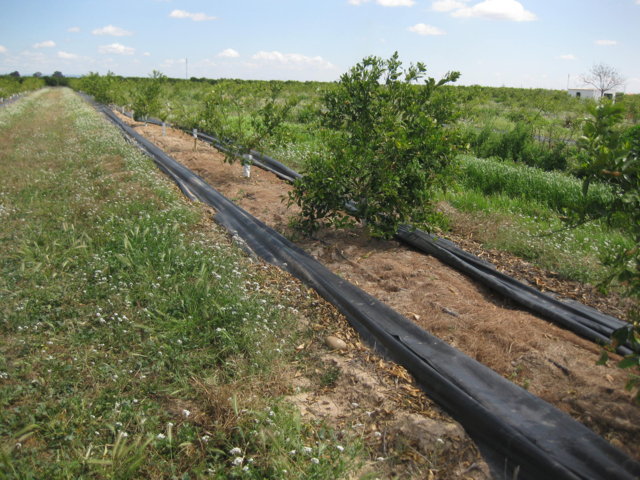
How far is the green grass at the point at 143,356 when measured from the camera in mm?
2770

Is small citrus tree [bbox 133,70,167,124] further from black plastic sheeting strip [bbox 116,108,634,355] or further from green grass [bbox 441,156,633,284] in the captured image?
black plastic sheeting strip [bbox 116,108,634,355]

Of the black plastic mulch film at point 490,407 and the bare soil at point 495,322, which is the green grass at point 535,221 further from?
the black plastic mulch film at point 490,407

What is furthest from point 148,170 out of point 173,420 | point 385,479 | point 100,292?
point 385,479

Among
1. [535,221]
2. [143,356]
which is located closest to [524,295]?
[535,221]

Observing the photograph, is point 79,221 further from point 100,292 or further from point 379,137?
point 379,137

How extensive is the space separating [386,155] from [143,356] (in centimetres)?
381

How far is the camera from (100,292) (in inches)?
180

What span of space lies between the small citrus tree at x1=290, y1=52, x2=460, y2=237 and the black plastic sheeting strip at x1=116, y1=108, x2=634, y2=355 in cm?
32

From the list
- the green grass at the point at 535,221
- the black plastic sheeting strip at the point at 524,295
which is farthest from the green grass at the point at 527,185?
the black plastic sheeting strip at the point at 524,295

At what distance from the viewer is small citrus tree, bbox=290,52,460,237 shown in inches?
235

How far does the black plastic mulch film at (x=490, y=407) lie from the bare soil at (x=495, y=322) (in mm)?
284

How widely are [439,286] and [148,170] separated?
707 centimetres

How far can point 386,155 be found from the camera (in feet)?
20.0

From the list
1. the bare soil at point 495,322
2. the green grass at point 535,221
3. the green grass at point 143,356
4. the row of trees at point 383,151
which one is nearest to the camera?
the green grass at point 143,356
